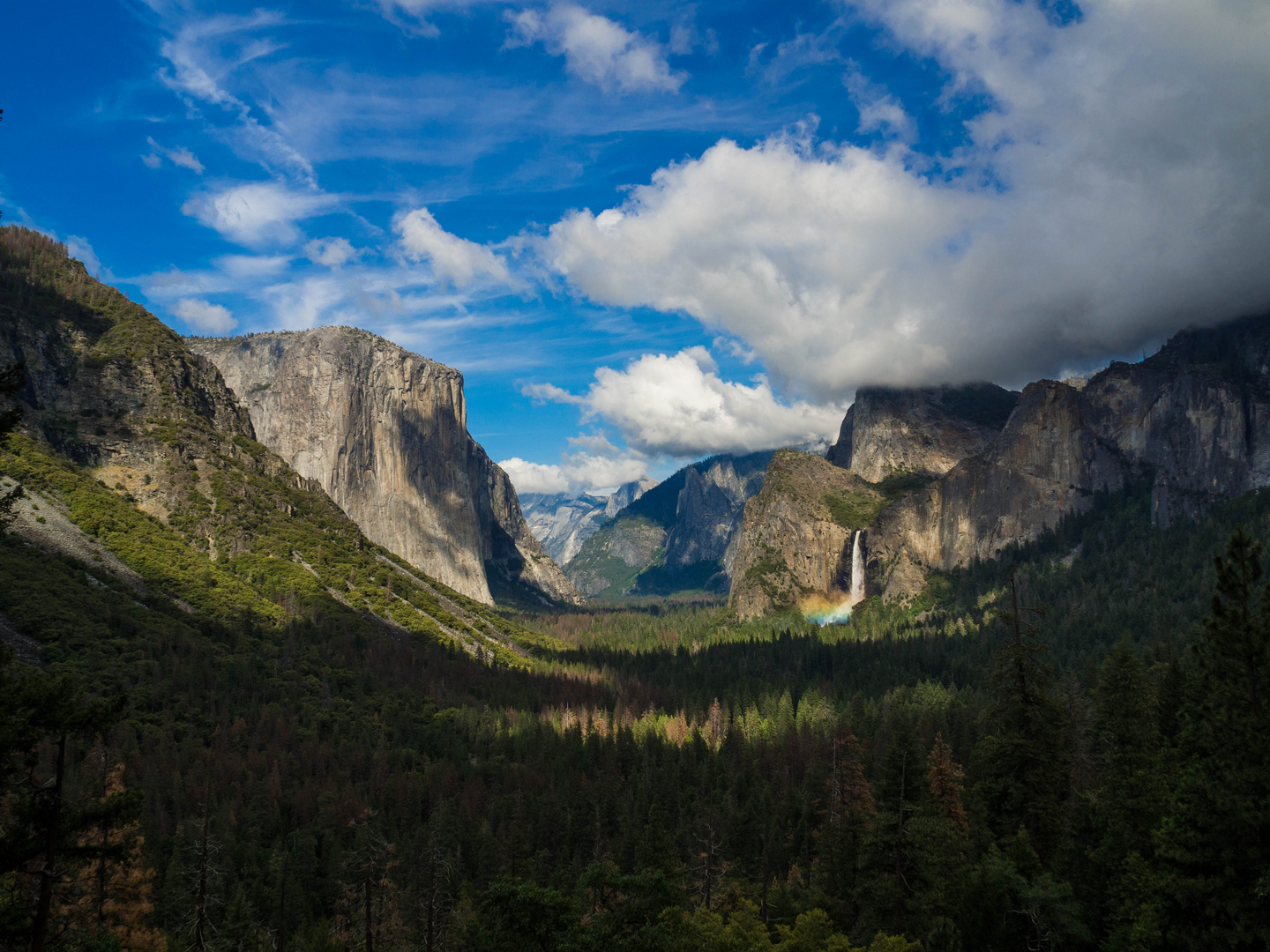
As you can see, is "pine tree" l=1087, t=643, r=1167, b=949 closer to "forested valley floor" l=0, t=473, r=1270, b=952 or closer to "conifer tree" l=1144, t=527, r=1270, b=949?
"forested valley floor" l=0, t=473, r=1270, b=952

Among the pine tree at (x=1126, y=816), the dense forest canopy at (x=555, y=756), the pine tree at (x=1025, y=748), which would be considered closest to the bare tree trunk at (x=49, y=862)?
the dense forest canopy at (x=555, y=756)

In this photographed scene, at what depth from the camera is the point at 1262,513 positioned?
15612cm

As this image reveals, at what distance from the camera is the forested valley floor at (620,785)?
24.2m

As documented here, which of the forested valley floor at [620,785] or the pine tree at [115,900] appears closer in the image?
the forested valley floor at [620,785]

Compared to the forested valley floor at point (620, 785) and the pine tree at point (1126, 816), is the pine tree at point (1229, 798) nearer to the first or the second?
the forested valley floor at point (620, 785)

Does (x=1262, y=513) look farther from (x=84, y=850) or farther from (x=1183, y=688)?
(x=84, y=850)

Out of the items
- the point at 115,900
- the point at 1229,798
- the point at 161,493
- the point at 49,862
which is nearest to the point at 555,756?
the point at 115,900

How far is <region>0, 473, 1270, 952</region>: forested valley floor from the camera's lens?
24188 millimetres

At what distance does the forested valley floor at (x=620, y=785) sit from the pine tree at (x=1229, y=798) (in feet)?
0.36

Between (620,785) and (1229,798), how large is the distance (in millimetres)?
77309

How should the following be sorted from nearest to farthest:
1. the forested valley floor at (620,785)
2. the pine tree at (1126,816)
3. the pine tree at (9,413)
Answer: the pine tree at (9,413), the forested valley floor at (620,785), the pine tree at (1126,816)

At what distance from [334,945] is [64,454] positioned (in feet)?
389

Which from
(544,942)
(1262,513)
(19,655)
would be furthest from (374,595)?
(1262,513)

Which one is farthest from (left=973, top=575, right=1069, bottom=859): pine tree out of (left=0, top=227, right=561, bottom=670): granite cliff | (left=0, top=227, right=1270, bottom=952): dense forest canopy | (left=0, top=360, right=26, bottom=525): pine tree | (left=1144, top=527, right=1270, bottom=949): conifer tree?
(left=0, top=227, right=561, bottom=670): granite cliff
